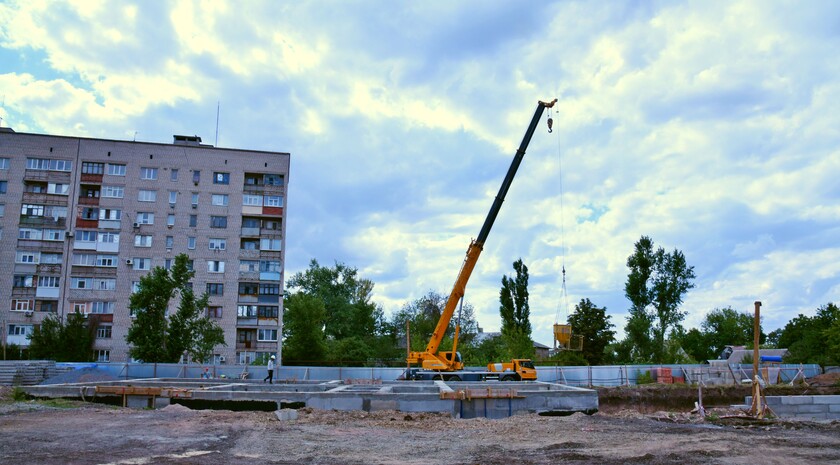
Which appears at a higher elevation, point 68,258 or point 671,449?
point 68,258

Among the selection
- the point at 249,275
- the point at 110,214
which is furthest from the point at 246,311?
the point at 110,214

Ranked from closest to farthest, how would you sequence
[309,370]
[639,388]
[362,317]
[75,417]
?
[75,417]
[639,388]
[309,370]
[362,317]

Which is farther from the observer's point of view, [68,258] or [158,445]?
[68,258]

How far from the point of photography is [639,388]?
33.7m

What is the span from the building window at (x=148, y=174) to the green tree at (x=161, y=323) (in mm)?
13963

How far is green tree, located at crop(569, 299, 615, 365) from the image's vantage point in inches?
2073

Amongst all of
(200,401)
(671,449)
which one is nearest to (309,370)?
(200,401)

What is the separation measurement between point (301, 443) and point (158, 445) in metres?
2.74

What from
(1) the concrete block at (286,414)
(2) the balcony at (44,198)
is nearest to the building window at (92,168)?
(2) the balcony at (44,198)

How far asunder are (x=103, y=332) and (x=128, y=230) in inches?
346

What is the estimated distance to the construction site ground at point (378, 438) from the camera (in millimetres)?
11352

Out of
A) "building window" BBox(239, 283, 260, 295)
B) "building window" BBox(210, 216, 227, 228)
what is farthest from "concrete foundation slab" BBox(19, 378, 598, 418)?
"building window" BBox(210, 216, 227, 228)

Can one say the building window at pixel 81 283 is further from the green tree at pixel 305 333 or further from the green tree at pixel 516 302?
the green tree at pixel 516 302

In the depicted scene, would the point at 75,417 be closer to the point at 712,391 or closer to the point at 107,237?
the point at 712,391
